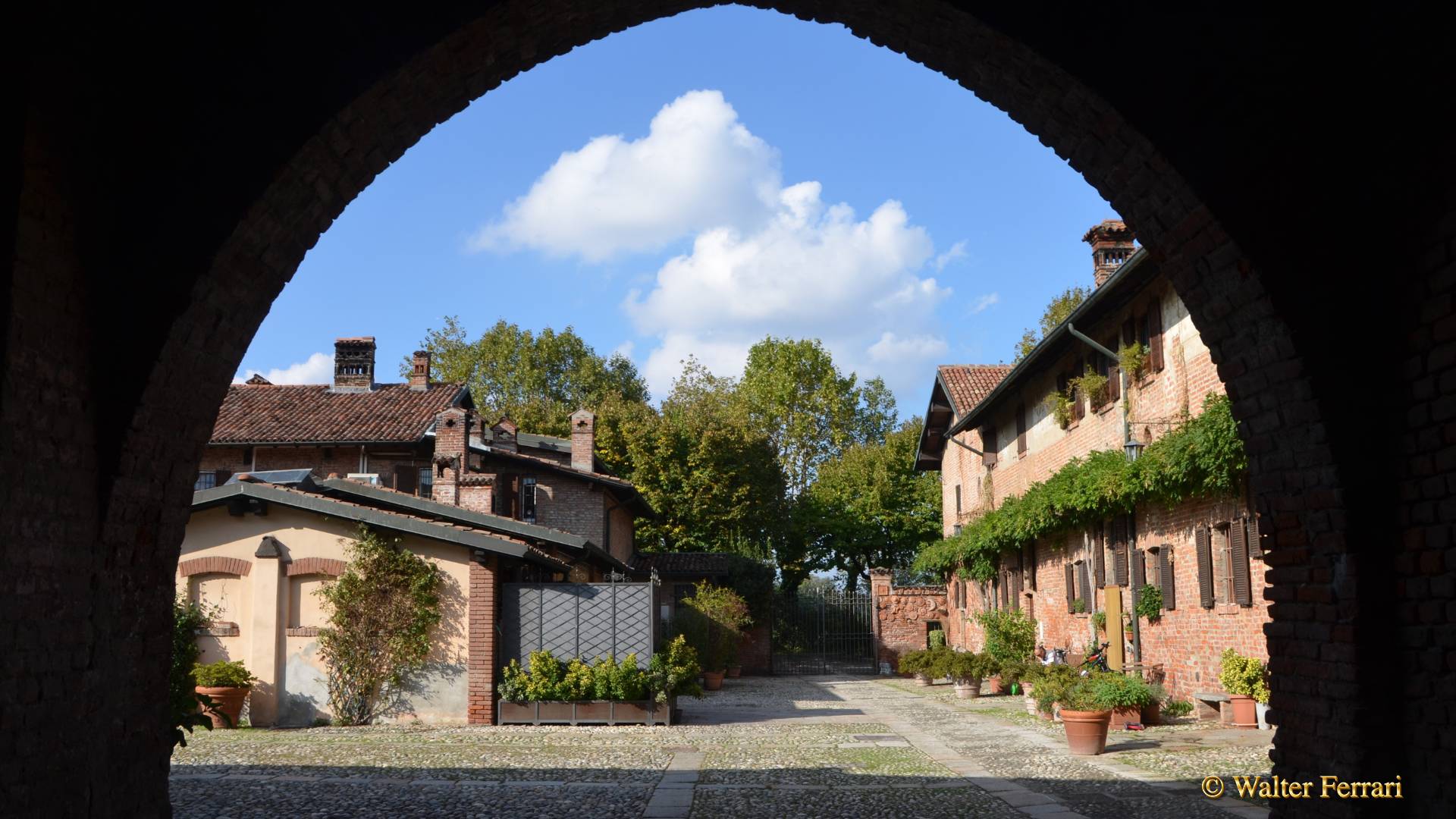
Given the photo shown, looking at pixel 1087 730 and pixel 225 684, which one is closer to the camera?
pixel 1087 730

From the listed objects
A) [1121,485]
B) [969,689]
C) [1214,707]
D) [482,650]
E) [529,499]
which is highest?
[529,499]

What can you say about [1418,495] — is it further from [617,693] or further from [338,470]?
[338,470]

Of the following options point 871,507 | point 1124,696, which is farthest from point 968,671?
point 871,507

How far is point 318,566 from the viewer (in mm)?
16578

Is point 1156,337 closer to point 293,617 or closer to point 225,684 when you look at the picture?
point 293,617

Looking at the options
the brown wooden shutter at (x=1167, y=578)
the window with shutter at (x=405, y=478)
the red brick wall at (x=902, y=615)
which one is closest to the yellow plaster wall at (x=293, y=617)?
the window with shutter at (x=405, y=478)

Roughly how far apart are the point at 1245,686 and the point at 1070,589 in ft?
22.8

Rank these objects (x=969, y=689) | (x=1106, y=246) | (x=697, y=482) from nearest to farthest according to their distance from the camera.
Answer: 1. (x=969, y=689)
2. (x=1106, y=246)
3. (x=697, y=482)

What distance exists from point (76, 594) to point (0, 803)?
82 cm

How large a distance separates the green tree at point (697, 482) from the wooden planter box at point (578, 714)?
2283cm

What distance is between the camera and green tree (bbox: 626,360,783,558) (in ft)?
131

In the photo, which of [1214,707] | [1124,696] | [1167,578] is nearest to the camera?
[1124,696]

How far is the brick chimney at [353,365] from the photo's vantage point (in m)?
30.3

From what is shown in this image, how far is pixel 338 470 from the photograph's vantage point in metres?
26.3
